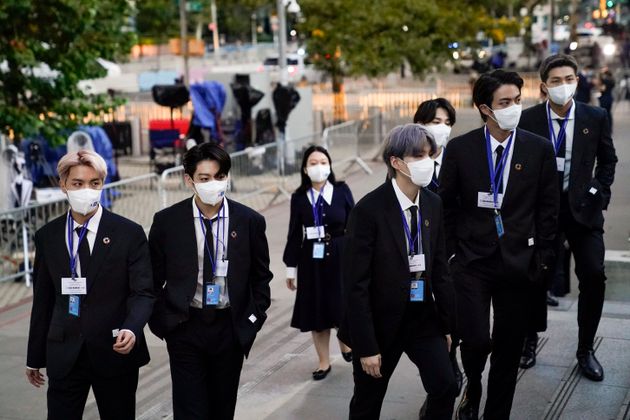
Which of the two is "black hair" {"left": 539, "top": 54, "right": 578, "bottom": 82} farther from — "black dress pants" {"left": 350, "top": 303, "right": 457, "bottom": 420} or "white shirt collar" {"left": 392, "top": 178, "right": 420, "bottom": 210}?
"black dress pants" {"left": 350, "top": 303, "right": 457, "bottom": 420}

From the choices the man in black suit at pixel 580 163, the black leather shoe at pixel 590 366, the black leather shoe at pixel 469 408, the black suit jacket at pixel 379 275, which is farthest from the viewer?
the black leather shoe at pixel 590 366

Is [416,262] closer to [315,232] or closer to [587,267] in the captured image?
[587,267]

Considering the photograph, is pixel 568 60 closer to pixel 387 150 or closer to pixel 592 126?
pixel 592 126

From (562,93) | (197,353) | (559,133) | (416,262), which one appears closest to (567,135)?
(559,133)

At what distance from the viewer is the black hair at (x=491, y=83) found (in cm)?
633

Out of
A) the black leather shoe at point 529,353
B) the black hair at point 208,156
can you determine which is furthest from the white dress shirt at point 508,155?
the black leather shoe at point 529,353

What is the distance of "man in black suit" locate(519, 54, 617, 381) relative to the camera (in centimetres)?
722

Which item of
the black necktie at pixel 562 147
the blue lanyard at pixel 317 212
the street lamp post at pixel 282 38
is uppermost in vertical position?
the street lamp post at pixel 282 38

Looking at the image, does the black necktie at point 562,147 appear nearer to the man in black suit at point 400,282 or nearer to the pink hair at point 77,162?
the man in black suit at point 400,282

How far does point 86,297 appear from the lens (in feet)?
18.2

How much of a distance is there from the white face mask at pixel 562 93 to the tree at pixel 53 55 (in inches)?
307

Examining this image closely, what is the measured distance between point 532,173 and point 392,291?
1310 mm

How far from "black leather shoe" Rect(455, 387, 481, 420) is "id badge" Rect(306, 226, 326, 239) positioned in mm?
2237

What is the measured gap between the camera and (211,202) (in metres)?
5.79
